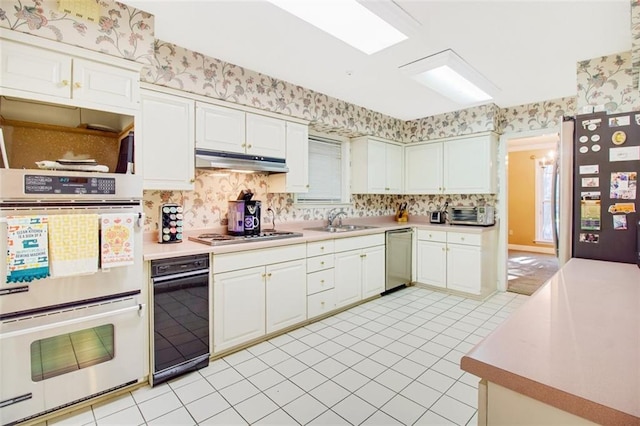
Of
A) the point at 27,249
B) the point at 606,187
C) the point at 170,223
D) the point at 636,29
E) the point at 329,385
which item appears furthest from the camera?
the point at 170,223

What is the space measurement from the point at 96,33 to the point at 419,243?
13.4 feet

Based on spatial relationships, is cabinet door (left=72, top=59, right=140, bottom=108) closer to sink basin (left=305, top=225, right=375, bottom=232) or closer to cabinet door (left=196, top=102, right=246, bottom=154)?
cabinet door (left=196, top=102, right=246, bottom=154)

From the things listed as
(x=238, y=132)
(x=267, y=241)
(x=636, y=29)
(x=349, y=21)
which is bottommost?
(x=267, y=241)

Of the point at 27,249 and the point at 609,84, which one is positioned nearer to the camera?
the point at 27,249

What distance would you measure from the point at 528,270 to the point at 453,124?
309cm

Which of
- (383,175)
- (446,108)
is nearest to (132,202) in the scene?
(383,175)

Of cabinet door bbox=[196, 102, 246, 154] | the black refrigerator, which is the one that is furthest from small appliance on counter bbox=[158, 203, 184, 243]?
the black refrigerator

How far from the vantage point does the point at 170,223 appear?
8.35 feet

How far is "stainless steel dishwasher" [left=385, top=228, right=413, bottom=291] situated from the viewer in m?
4.12

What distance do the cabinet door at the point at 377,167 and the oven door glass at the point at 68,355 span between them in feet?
10.6

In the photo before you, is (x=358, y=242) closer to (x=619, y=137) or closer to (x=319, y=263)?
(x=319, y=263)

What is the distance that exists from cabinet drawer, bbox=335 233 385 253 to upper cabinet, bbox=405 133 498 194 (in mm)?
1282

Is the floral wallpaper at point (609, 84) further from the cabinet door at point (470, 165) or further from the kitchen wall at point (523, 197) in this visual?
the kitchen wall at point (523, 197)

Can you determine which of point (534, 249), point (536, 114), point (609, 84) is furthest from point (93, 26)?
point (534, 249)
